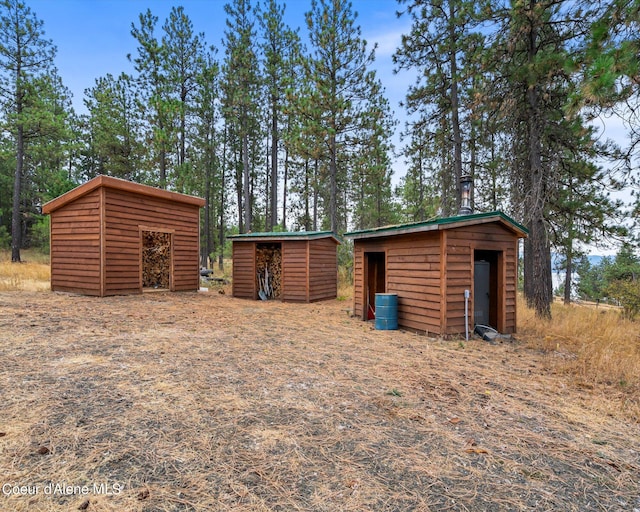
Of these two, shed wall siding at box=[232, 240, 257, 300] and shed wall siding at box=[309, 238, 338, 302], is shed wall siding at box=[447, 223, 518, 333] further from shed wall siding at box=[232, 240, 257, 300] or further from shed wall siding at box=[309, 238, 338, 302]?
shed wall siding at box=[232, 240, 257, 300]

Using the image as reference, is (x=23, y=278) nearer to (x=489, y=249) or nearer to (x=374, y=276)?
(x=374, y=276)

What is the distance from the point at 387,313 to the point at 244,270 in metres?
6.11

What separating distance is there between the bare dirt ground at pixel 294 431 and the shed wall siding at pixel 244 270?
6.40 meters

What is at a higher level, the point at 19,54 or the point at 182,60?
the point at 182,60

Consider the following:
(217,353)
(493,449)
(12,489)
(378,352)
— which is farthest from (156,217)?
(493,449)

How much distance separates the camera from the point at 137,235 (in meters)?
9.12

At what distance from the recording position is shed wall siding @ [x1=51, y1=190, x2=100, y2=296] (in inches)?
334

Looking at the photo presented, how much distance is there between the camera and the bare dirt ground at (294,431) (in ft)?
5.96

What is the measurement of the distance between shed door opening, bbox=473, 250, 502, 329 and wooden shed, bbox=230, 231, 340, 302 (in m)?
5.33

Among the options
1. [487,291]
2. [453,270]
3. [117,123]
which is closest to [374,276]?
[487,291]

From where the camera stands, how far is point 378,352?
190 inches

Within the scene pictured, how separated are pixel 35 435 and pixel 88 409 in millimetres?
423

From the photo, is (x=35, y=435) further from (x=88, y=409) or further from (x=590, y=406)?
(x=590, y=406)

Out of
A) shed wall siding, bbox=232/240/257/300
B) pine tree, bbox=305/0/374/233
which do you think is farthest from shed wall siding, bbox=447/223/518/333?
pine tree, bbox=305/0/374/233
